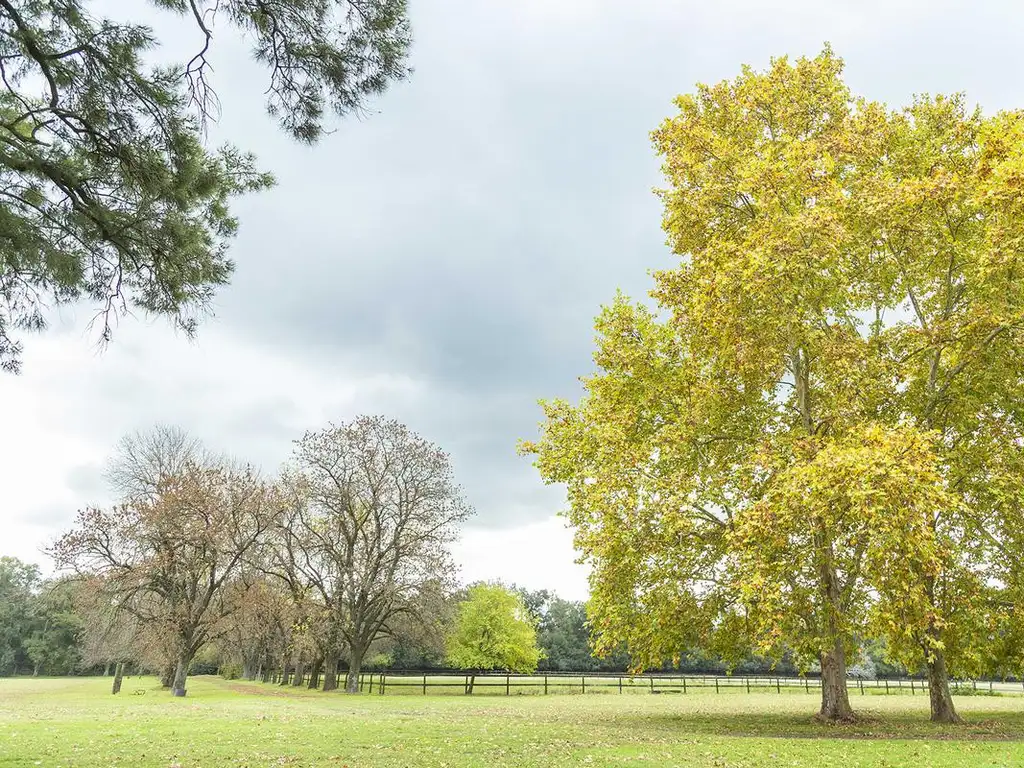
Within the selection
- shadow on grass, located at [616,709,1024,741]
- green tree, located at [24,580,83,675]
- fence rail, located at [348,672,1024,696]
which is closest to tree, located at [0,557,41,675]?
green tree, located at [24,580,83,675]

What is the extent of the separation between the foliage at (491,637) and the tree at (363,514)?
→ 1030cm

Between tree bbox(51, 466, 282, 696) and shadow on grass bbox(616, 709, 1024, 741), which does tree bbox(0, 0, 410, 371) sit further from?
tree bbox(51, 466, 282, 696)

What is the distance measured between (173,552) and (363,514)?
1003 cm

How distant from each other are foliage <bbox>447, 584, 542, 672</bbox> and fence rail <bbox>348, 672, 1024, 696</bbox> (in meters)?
1.08

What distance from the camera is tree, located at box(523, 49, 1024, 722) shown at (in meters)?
13.7

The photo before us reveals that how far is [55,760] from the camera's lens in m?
8.78

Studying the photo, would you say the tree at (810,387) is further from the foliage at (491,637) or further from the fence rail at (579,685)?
the foliage at (491,637)

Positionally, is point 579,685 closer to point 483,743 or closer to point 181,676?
point 181,676

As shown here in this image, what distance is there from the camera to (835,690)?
55.2 ft

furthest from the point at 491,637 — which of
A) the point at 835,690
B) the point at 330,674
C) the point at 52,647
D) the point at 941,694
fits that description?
the point at 52,647

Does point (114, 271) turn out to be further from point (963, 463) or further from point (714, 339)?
point (963, 463)

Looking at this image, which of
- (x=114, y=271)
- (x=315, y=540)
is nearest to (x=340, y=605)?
(x=315, y=540)

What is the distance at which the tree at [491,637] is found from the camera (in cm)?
4703

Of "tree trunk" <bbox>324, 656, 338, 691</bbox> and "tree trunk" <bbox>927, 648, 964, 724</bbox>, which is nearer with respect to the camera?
"tree trunk" <bbox>927, 648, 964, 724</bbox>
